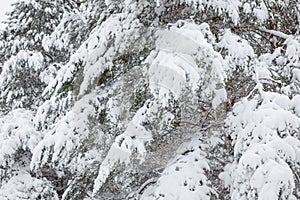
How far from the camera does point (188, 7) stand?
18.2ft

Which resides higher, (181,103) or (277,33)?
(277,33)

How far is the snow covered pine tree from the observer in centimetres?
426

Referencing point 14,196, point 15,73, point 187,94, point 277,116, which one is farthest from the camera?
point 15,73

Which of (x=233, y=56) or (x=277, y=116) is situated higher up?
(x=233, y=56)

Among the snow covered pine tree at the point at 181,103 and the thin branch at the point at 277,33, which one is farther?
the thin branch at the point at 277,33

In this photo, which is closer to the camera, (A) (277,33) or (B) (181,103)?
(B) (181,103)

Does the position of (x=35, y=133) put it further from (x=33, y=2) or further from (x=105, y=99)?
(x=105, y=99)

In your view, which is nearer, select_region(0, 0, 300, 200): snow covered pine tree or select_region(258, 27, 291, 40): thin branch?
select_region(0, 0, 300, 200): snow covered pine tree

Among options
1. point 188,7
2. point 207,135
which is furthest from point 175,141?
point 188,7

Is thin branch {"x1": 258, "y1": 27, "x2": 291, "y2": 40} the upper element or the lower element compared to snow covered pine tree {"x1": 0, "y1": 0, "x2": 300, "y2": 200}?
upper

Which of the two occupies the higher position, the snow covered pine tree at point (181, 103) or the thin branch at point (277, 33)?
the thin branch at point (277, 33)

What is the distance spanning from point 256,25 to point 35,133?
4.74m

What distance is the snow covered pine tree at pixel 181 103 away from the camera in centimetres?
426

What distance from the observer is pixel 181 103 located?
497cm
